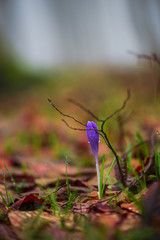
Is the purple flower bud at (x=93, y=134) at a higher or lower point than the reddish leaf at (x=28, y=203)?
higher

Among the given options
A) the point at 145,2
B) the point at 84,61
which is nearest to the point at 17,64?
the point at 145,2

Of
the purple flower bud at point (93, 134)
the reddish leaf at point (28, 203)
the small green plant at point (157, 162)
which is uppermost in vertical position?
the purple flower bud at point (93, 134)

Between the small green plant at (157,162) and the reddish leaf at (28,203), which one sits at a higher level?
the small green plant at (157,162)

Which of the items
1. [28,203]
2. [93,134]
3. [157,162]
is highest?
[93,134]

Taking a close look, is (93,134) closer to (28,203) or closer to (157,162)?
(157,162)

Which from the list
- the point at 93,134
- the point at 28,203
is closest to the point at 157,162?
the point at 93,134

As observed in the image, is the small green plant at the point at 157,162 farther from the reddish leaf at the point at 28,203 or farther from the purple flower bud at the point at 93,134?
the reddish leaf at the point at 28,203

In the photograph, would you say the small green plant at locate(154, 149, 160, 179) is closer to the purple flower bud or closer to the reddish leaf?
the purple flower bud

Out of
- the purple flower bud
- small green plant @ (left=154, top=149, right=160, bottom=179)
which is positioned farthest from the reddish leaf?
small green plant @ (left=154, top=149, right=160, bottom=179)

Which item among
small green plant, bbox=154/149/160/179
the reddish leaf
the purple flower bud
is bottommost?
the reddish leaf

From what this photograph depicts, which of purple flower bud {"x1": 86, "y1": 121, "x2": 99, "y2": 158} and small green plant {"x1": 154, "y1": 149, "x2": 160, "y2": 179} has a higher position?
purple flower bud {"x1": 86, "y1": 121, "x2": 99, "y2": 158}

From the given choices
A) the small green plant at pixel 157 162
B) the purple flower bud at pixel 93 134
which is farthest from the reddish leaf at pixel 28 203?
the small green plant at pixel 157 162

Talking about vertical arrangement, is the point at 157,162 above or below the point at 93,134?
below
